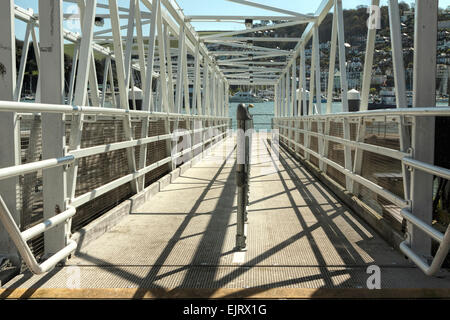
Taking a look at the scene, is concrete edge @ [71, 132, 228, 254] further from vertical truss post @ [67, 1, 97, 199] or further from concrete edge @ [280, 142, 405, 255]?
concrete edge @ [280, 142, 405, 255]

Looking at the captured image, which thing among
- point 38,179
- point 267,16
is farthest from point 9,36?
point 267,16

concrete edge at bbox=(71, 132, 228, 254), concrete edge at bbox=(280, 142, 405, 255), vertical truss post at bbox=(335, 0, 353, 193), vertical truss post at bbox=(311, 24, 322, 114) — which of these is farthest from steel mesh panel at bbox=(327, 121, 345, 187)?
vertical truss post at bbox=(311, 24, 322, 114)

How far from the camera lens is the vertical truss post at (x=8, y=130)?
2.61 meters

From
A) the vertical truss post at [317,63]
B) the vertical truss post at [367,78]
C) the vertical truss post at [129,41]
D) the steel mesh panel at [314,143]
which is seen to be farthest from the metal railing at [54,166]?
the vertical truss post at [317,63]

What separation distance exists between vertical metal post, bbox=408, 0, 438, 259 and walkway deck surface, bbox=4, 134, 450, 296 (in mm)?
236

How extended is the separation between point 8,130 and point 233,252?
5.78 ft

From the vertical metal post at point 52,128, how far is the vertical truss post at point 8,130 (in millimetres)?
331

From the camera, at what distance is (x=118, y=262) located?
3076mm

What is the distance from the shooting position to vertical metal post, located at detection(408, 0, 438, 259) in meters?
2.95

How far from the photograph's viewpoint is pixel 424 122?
2939 mm

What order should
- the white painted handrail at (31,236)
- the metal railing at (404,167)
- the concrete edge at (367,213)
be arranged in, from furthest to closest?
the concrete edge at (367,213) → the metal railing at (404,167) → the white painted handrail at (31,236)

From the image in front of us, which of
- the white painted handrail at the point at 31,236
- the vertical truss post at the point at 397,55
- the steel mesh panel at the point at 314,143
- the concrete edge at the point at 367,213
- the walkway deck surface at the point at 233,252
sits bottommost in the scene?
the walkway deck surface at the point at 233,252

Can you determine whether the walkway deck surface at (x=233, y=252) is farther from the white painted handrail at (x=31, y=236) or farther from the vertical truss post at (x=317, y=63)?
the vertical truss post at (x=317, y=63)
